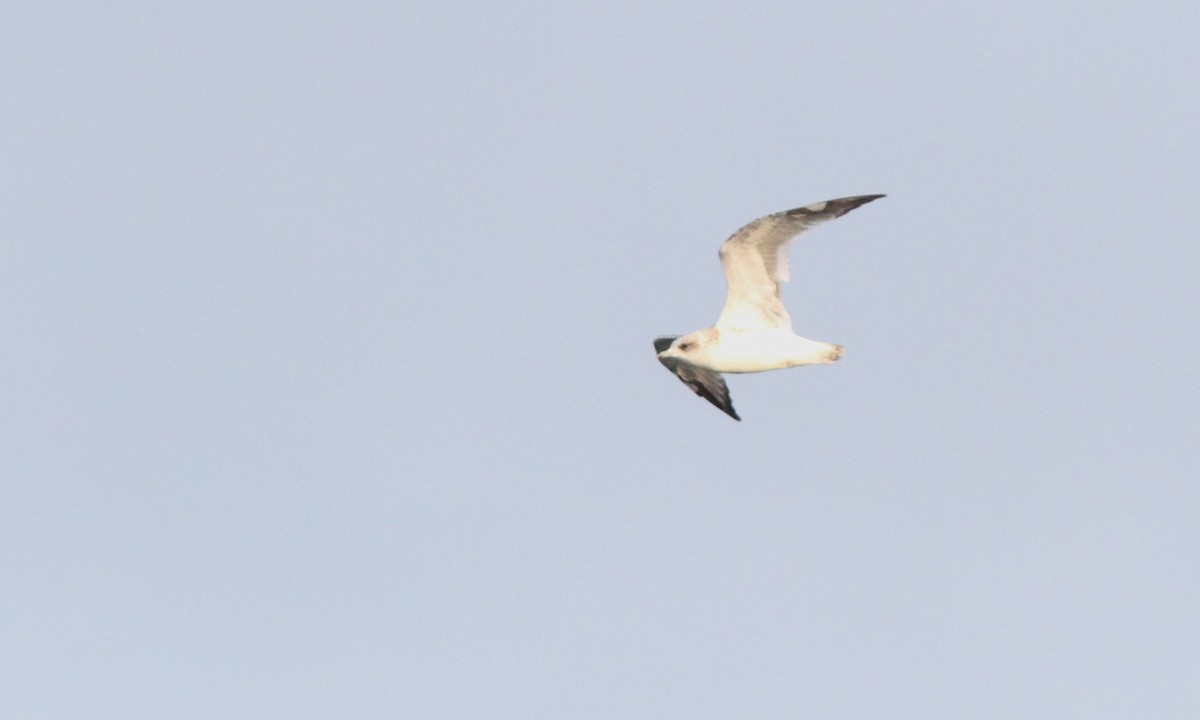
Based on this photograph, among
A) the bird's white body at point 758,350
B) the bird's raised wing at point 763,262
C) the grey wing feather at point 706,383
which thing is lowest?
the grey wing feather at point 706,383

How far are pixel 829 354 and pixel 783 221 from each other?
368cm

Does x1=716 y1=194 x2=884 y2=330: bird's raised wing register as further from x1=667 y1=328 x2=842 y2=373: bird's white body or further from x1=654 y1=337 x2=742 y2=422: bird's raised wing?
x1=654 y1=337 x2=742 y2=422: bird's raised wing

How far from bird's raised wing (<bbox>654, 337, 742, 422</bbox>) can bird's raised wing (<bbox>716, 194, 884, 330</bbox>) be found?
9.71ft

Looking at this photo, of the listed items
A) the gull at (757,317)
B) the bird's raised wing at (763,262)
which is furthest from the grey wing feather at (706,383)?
the bird's raised wing at (763,262)

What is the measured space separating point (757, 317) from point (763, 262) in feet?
5.80

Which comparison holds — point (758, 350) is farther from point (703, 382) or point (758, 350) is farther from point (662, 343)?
point (662, 343)

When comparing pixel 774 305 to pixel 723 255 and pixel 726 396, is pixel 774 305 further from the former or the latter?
pixel 726 396

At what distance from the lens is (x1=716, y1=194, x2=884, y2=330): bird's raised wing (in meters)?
43.7

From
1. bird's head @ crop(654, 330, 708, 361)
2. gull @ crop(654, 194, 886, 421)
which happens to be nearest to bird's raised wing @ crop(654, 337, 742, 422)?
bird's head @ crop(654, 330, 708, 361)

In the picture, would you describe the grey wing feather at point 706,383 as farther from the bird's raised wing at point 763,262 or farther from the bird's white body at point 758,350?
the bird's raised wing at point 763,262

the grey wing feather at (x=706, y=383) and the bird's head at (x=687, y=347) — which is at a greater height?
the bird's head at (x=687, y=347)

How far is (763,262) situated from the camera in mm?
45562

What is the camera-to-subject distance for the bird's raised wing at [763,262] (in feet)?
143

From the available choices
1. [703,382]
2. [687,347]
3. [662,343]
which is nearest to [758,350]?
[687,347]
